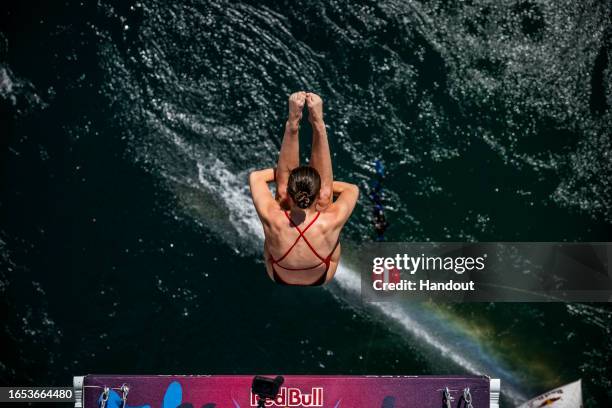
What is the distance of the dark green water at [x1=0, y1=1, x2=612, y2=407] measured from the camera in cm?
499

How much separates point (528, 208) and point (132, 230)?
2.76 m

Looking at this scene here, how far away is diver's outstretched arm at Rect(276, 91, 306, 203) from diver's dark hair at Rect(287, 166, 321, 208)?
273 mm

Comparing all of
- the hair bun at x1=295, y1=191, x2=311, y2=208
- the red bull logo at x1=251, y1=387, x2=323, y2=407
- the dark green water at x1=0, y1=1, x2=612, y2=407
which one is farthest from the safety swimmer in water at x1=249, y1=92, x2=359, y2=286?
the dark green water at x1=0, y1=1, x2=612, y2=407

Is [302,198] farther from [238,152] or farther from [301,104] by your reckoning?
[238,152]

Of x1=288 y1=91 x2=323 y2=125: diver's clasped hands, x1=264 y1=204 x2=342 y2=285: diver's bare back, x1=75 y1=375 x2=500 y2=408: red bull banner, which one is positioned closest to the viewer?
x1=288 y1=91 x2=323 y2=125: diver's clasped hands

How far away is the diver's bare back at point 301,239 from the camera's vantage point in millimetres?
3602

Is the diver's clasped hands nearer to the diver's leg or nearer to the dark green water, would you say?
the diver's leg

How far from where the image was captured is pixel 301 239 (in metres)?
3.62

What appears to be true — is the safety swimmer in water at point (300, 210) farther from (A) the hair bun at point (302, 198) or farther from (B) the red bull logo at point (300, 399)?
(B) the red bull logo at point (300, 399)

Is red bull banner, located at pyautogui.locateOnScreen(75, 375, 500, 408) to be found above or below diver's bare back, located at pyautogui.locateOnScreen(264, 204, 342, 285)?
below

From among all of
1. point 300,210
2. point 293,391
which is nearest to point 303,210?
point 300,210

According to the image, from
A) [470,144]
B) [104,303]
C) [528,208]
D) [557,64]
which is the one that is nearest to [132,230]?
[104,303]

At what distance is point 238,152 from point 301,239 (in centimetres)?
156

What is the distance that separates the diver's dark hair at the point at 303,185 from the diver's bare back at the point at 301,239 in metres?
0.24
